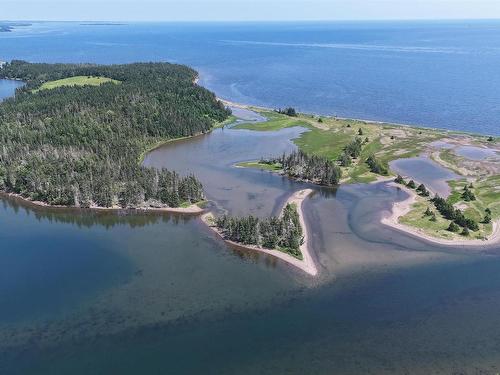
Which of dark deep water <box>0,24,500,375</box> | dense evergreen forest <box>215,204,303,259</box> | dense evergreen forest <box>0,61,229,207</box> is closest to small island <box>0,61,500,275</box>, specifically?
dense evergreen forest <box>215,204,303,259</box>

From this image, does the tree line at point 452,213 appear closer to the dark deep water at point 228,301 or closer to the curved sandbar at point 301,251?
the dark deep water at point 228,301

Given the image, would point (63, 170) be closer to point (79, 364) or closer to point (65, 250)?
point (65, 250)

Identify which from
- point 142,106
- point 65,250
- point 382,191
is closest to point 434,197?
point 382,191

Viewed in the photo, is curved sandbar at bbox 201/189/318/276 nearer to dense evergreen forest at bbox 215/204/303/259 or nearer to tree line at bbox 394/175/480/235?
dense evergreen forest at bbox 215/204/303/259

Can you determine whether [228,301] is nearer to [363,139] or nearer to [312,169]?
[312,169]

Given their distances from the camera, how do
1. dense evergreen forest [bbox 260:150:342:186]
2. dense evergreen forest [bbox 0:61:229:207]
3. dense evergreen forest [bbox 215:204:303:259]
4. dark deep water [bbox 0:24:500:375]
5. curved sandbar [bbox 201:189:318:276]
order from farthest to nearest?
1. dense evergreen forest [bbox 260:150:342:186]
2. dense evergreen forest [bbox 0:61:229:207]
3. dense evergreen forest [bbox 215:204:303:259]
4. curved sandbar [bbox 201:189:318:276]
5. dark deep water [bbox 0:24:500:375]

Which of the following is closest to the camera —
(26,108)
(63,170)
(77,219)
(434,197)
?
(77,219)
